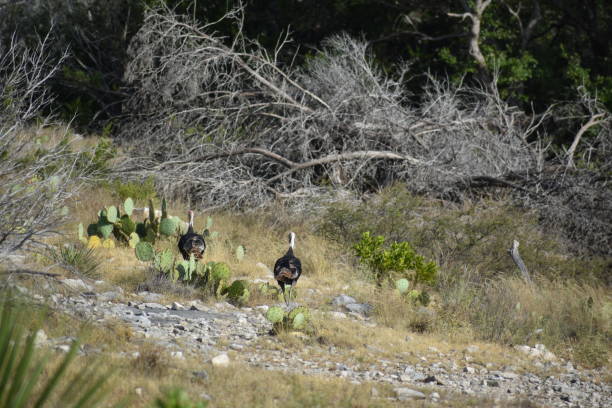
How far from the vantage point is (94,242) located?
8.91 meters

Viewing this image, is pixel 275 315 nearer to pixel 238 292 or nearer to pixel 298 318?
pixel 298 318

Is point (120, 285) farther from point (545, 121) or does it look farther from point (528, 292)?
point (545, 121)

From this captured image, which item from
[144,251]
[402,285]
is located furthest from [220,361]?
[402,285]

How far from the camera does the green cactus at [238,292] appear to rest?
760 centimetres

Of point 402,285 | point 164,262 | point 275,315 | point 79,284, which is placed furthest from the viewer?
point 402,285

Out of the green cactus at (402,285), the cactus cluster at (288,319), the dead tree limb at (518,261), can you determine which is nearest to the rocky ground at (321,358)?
the cactus cluster at (288,319)

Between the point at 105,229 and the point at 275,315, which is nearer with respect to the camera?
the point at 275,315

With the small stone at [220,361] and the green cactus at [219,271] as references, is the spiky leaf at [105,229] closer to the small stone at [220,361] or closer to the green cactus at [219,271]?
the green cactus at [219,271]

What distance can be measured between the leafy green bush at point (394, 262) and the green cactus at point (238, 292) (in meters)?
2.06

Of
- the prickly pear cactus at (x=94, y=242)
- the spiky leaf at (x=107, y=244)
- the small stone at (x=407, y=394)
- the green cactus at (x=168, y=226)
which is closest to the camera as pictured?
the small stone at (x=407, y=394)

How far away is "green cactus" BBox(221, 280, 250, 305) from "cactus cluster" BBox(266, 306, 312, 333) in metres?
1.02

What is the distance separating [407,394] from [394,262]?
12.7ft

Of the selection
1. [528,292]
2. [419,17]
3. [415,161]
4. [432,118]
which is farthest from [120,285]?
[419,17]

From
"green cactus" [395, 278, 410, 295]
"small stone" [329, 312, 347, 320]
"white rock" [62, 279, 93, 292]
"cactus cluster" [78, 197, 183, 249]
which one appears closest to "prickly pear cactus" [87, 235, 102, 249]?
"cactus cluster" [78, 197, 183, 249]
